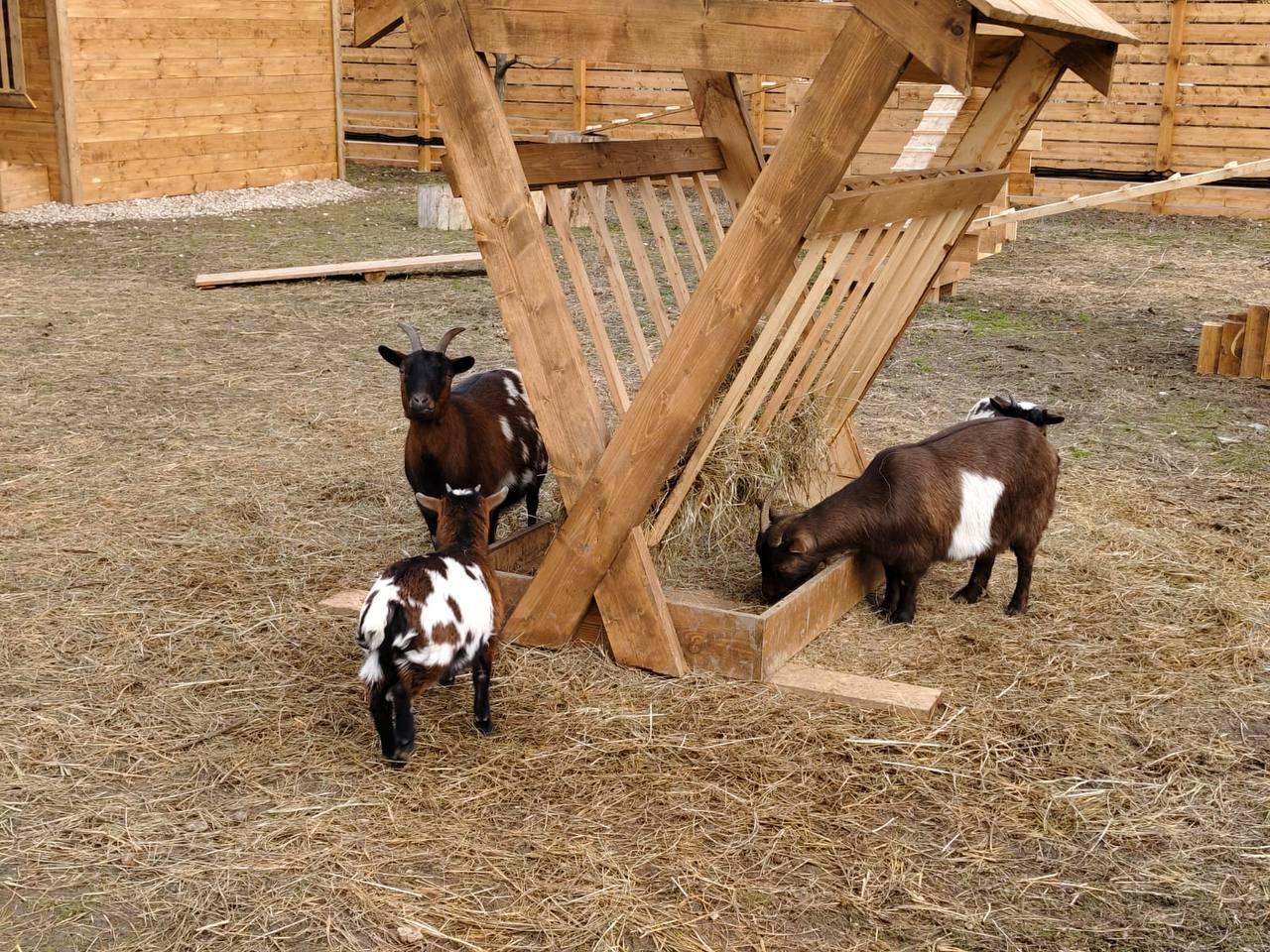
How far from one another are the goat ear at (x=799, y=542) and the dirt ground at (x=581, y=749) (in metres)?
0.36

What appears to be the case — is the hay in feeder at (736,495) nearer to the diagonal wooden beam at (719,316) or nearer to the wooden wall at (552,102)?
the diagonal wooden beam at (719,316)

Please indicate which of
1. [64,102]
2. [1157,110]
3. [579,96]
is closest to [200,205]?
[64,102]

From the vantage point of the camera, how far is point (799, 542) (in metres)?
5.05

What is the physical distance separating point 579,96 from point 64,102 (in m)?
7.66

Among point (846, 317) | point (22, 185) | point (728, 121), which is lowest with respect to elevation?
point (22, 185)

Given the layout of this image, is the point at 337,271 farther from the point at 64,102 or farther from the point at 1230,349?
the point at 1230,349

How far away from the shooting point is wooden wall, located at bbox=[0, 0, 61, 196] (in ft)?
48.8

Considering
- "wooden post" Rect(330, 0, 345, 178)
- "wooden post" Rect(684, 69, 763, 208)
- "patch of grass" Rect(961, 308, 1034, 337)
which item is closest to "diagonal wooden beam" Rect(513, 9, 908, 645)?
"wooden post" Rect(684, 69, 763, 208)

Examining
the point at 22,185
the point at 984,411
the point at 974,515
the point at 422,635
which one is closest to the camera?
the point at 422,635

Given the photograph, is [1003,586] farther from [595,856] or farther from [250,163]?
[250,163]

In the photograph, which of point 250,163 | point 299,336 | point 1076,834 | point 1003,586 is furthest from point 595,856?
point 250,163


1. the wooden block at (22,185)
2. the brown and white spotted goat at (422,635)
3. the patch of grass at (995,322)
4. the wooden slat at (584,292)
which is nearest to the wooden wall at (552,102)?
the wooden block at (22,185)

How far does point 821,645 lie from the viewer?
5.02 metres

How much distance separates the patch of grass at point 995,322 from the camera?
35.2 feet
